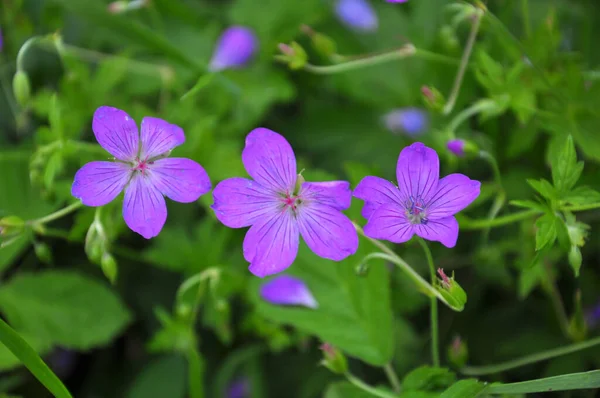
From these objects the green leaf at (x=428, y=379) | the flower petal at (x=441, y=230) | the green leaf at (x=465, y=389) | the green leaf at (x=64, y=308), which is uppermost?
the flower petal at (x=441, y=230)

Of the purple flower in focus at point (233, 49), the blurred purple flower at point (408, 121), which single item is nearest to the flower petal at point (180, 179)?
the purple flower in focus at point (233, 49)

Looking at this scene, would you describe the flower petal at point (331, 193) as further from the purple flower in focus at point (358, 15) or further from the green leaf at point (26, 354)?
the purple flower in focus at point (358, 15)

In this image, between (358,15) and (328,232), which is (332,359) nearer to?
(328,232)

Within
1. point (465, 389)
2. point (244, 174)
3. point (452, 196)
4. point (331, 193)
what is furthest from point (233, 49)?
point (465, 389)

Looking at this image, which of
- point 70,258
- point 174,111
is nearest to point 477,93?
point 174,111

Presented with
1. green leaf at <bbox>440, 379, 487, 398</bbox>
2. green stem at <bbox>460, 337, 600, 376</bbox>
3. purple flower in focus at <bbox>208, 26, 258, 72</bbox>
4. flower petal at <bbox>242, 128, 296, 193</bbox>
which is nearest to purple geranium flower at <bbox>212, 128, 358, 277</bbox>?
flower petal at <bbox>242, 128, 296, 193</bbox>

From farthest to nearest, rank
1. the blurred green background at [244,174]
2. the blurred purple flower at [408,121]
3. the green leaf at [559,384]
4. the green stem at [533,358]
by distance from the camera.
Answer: the blurred purple flower at [408,121]
the blurred green background at [244,174]
the green stem at [533,358]
the green leaf at [559,384]

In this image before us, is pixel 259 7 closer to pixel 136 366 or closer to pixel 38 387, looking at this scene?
pixel 136 366
